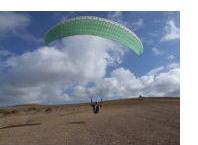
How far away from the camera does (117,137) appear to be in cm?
1477

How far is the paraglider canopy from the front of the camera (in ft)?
49.5

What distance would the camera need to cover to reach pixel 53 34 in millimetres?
16578

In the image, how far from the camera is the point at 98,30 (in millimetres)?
15734

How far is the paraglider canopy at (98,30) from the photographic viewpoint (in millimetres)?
15087
